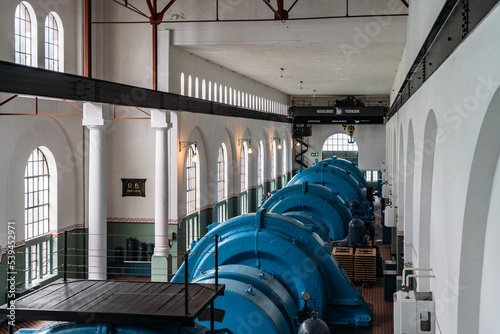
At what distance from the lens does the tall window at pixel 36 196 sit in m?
15.4

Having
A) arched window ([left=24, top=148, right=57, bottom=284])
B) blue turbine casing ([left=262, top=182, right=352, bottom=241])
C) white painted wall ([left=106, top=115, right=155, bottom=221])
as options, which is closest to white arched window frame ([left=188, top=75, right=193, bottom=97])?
white painted wall ([left=106, top=115, right=155, bottom=221])

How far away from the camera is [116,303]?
18.7 feet

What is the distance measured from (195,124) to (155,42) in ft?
14.9

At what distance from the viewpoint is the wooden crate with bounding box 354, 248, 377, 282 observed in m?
15.8

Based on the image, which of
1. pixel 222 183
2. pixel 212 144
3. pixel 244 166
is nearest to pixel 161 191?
pixel 212 144

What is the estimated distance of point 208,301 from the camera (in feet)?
19.2

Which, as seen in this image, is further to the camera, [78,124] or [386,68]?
[386,68]

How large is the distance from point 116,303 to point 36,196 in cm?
1098

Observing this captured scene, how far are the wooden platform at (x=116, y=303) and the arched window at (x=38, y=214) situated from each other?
9512 mm

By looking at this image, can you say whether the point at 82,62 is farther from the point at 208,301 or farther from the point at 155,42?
the point at 208,301

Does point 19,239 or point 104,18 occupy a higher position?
point 104,18

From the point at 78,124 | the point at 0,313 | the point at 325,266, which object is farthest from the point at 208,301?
the point at 78,124

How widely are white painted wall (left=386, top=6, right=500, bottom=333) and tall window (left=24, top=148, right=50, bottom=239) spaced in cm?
1156

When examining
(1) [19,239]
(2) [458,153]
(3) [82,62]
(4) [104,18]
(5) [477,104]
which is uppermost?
(4) [104,18]
